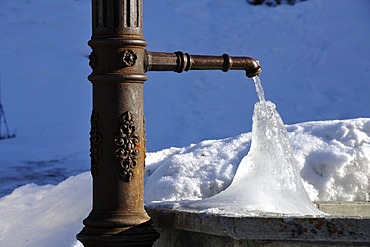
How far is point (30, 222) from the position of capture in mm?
3146

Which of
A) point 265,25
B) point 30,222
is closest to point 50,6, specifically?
point 265,25

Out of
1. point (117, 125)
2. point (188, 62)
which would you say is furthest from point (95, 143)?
point (188, 62)

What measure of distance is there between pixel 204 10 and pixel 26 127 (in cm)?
409

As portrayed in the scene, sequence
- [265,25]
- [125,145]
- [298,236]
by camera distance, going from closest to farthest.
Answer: [298,236] < [125,145] < [265,25]

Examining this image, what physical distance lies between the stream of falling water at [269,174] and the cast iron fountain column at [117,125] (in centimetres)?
27

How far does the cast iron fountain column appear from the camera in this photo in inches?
89.4

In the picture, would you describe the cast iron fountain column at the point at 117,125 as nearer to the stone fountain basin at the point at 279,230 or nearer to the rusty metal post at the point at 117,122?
the rusty metal post at the point at 117,122

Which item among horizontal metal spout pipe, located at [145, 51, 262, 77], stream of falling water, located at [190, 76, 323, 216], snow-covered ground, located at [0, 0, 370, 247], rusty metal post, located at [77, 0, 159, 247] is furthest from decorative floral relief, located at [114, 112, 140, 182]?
snow-covered ground, located at [0, 0, 370, 247]

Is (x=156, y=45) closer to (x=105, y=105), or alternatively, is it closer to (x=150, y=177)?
(x=150, y=177)

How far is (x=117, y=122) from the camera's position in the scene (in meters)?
2.28

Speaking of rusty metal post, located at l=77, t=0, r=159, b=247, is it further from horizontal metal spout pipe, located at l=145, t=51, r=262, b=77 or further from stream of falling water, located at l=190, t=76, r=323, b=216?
stream of falling water, located at l=190, t=76, r=323, b=216

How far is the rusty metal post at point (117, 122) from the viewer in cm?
228

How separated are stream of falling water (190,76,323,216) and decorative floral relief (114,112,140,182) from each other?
283 mm

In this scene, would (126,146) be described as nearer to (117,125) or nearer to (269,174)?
(117,125)
